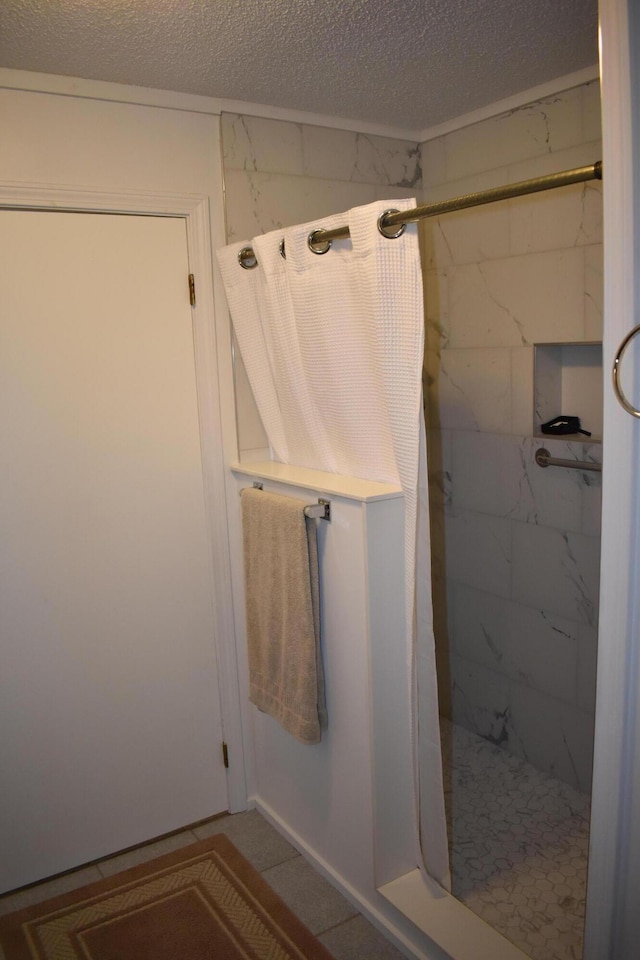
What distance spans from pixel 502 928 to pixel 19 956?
4.02 feet

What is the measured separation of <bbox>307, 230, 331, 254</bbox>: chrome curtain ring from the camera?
72.6 inches

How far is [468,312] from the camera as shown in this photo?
8.80ft

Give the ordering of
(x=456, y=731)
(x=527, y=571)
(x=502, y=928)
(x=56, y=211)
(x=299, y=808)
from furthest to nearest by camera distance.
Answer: (x=456, y=731)
(x=527, y=571)
(x=299, y=808)
(x=56, y=211)
(x=502, y=928)

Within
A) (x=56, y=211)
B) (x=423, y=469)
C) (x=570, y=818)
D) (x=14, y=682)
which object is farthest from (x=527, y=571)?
(x=56, y=211)

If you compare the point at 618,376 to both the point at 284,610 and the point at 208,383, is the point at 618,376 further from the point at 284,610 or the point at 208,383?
the point at 208,383

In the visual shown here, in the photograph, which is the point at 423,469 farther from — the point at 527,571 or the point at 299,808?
the point at 299,808

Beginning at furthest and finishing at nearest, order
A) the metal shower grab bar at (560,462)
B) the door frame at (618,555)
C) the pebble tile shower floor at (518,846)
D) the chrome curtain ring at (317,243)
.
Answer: the metal shower grab bar at (560,462) → the pebble tile shower floor at (518,846) → the chrome curtain ring at (317,243) → the door frame at (618,555)

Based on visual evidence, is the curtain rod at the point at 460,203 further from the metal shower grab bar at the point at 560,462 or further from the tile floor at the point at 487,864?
the tile floor at the point at 487,864

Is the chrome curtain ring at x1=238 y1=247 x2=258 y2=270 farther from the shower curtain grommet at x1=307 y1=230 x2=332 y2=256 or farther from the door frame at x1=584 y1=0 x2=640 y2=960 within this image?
the door frame at x1=584 y1=0 x2=640 y2=960

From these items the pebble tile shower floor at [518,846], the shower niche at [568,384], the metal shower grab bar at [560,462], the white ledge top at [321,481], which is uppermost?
the shower niche at [568,384]

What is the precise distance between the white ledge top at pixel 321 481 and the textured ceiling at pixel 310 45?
1.07 metres

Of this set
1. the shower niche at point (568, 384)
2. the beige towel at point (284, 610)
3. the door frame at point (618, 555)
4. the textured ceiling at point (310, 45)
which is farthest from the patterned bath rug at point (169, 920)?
the textured ceiling at point (310, 45)

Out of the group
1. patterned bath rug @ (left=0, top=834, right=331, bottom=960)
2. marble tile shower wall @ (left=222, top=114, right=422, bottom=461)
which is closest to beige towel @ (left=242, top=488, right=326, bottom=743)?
marble tile shower wall @ (left=222, top=114, right=422, bottom=461)

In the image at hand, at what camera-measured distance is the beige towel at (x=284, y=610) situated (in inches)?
79.5
